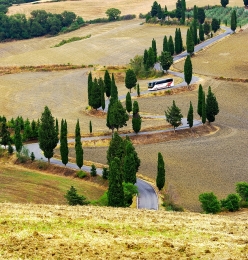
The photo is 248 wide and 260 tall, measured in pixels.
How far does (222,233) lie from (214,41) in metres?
122

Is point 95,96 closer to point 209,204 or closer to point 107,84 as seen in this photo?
point 107,84

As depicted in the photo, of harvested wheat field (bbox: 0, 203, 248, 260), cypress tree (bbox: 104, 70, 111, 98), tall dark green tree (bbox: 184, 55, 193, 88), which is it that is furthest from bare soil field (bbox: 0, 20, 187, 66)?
harvested wheat field (bbox: 0, 203, 248, 260)

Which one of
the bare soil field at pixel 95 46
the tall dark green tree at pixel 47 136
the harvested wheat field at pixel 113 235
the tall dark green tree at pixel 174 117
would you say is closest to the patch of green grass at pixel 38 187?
the tall dark green tree at pixel 47 136

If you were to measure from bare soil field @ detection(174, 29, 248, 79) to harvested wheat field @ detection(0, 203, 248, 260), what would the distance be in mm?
86921

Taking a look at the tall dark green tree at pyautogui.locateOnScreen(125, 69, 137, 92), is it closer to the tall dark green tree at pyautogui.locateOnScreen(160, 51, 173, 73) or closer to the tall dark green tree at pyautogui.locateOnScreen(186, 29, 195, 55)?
the tall dark green tree at pyautogui.locateOnScreen(160, 51, 173, 73)

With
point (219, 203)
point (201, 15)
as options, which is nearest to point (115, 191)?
point (219, 203)

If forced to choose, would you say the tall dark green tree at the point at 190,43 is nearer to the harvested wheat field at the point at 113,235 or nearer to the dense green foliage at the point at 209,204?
the dense green foliage at the point at 209,204

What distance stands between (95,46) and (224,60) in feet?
133

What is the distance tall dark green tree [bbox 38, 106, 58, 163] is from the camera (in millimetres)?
79750

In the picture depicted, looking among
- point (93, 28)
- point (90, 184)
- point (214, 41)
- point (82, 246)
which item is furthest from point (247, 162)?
point (93, 28)

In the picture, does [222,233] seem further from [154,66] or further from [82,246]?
[154,66]

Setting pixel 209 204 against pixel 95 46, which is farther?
pixel 95 46

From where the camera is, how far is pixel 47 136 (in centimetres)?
7969

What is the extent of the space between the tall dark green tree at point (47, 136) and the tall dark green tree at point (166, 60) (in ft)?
166
